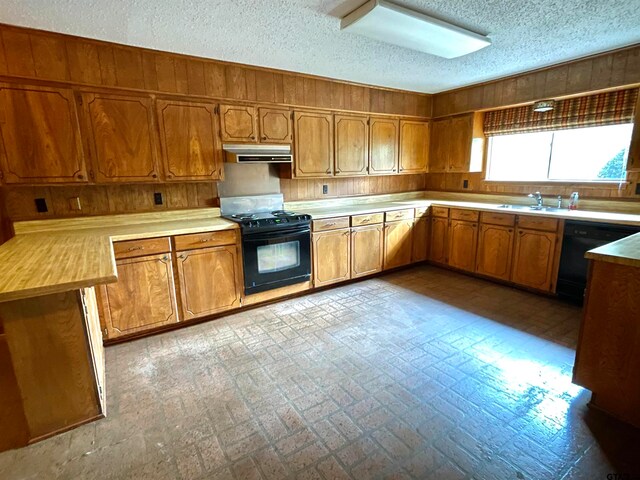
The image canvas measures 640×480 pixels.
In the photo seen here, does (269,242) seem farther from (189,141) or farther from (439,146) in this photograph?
(439,146)

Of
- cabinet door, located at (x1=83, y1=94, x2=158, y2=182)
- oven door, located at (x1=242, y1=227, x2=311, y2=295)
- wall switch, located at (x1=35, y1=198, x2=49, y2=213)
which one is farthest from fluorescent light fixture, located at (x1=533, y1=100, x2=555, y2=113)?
wall switch, located at (x1=35, y1=198, x2=49, y2=213)

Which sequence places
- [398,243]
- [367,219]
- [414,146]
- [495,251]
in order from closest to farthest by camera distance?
[495,251] < [367,219] < [398,243] < [414,146]

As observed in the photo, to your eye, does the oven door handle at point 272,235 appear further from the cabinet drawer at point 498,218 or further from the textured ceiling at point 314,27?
the cabinet drawer at point 498,218

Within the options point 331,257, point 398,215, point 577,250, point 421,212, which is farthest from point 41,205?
point 577,250

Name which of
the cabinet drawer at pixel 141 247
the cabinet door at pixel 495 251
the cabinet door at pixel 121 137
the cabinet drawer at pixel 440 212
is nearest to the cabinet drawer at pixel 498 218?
the cabinet door at pixel 495 251

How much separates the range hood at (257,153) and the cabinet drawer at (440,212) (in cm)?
231

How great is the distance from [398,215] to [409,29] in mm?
2430

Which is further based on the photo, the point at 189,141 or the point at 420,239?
the point at 420,239

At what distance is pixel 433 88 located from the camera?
4.64 meters

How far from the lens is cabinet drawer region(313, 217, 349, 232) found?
379 centimetres

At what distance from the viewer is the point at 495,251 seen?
4051 millimetres

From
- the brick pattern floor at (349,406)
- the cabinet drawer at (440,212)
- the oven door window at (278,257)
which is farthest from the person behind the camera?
the cabinet drawer at (440,212)

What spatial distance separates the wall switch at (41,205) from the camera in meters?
2.83

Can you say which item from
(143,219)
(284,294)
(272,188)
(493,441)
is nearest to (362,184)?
(272,188)
